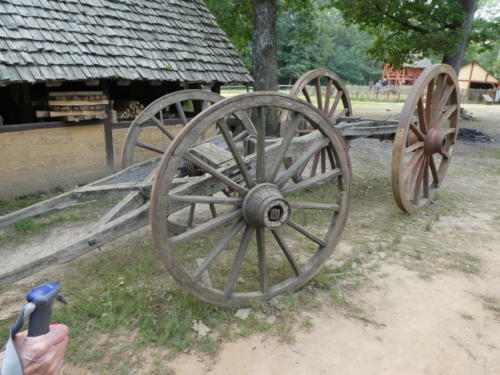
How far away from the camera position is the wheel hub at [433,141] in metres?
4.43

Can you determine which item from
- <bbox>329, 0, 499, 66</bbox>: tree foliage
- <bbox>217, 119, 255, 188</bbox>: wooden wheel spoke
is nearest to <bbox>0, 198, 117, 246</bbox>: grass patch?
<bbox>217, 119, 255, 188</bbox>: wooden wheel spoke

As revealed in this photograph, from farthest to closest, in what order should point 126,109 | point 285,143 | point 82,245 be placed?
point 126,109 → point 285,143 → point 82,245

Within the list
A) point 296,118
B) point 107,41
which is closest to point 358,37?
point 107,41

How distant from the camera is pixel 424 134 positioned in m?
4.52

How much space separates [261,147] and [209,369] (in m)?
1.39

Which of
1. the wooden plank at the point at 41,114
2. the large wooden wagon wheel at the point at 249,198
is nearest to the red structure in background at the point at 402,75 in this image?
the wooden plank at the point at 41,114

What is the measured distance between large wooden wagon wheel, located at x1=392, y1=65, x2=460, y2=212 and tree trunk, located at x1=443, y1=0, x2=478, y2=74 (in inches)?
238

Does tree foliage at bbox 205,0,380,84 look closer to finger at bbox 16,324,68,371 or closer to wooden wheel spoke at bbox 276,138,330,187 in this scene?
wooden wheel spoke at bbox 276,138,330,187

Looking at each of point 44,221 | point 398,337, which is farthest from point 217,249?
point 44,221

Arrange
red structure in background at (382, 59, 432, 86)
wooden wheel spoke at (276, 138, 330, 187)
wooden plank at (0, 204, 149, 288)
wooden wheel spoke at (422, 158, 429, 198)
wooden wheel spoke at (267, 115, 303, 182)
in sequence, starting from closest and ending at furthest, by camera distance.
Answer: wooden plank at (0, 204, 149, 288), wooden wheel spoke at (267, 115, 303, 182), wooden wheel spoke at (276, 138, 330, 187), wooden wheel spoke at (422, 158, 429, 198), red structure in background at (382, 59, 432, 86)

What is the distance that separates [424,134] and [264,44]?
16.2 feet

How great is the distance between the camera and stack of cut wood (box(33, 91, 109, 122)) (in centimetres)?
556

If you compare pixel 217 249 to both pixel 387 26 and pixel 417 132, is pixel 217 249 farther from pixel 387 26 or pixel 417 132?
pixel 387 26

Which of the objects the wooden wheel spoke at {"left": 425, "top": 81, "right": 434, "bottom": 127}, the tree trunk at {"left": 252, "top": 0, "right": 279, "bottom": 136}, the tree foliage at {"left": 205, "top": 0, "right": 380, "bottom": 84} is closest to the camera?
the wooden wheel spoke at {"left": 425, "top": 81, "right": 434, "bottom": 127}
